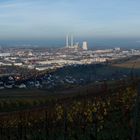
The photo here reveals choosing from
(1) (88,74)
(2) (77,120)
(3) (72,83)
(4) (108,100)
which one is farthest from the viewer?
(1) (88,74)

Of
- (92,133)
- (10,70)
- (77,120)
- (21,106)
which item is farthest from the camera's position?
(10,70)

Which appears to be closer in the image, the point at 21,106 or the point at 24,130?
the point at 24,130

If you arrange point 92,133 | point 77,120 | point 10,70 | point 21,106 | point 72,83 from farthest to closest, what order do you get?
point 10,70
point 72,83
point 21,106
point 77,120
point 92,133

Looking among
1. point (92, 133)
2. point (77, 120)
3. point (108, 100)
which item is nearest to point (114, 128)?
point (92, 133)

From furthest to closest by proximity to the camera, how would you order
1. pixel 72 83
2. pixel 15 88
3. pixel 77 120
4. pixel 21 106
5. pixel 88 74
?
pixel 88 74, pixel 72 83, pixel 15 88, pixel 21 106, pixel 77 120

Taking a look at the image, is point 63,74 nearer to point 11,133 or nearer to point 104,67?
point 104,67

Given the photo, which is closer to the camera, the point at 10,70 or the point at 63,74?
the point at 63,74

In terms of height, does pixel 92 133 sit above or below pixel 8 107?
above

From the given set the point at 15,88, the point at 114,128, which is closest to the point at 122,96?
the point at 114,128

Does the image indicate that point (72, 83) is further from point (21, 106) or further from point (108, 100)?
point (108, 100)
